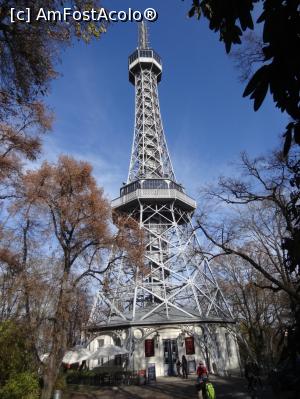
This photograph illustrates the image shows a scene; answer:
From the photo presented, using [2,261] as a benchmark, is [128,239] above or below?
above

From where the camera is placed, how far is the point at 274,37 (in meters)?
2.42

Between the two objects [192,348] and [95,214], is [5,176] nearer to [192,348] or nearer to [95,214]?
[95,214]

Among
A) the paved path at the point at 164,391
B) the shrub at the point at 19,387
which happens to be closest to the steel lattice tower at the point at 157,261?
the paved path at the point at 164,391

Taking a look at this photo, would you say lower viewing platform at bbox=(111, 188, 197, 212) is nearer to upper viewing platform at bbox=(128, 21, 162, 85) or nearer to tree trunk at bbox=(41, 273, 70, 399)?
tree trunk at bbox=(41, 273, 70, 399)

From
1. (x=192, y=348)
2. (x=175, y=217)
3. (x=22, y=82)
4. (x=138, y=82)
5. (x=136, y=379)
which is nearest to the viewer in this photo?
(x=22, y=82)

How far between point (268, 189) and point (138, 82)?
133 feet

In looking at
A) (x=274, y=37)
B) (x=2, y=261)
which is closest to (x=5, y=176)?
(x=2, y=261)

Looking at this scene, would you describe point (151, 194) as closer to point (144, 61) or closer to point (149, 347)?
point (149, 347)

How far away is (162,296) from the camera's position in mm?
30344

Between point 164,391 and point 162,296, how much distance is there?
12.9m

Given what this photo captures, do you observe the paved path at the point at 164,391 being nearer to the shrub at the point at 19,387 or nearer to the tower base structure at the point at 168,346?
the tower base structure at the point at 168,346

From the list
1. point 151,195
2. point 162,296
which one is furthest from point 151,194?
point 162,296

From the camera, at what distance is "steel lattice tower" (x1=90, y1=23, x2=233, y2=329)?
26375mm

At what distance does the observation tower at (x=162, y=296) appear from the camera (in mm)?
24469
